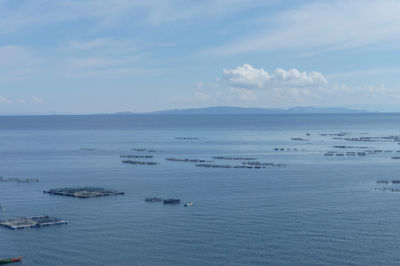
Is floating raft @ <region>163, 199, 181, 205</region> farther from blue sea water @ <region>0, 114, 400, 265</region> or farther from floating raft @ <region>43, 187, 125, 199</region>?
floating raft @ <region>43, 187, 125, 199</region>

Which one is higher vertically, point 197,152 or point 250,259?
point 197,152

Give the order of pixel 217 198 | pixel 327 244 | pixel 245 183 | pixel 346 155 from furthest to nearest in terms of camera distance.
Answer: pixel 346 155 → pixel 245 183 → pixel 217 198 → pixel 327 244

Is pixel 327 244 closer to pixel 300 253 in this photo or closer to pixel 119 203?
pixel 300 253

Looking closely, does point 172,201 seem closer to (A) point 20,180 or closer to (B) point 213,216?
(B) point 213,216

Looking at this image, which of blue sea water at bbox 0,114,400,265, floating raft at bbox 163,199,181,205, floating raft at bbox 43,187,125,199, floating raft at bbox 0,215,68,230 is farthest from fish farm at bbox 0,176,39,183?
floating raft at bbox 163,199,181,205

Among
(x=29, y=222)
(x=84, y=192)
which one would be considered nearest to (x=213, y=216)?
(x=29, y=222)

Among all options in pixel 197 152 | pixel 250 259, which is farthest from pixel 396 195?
pixel 197 152
